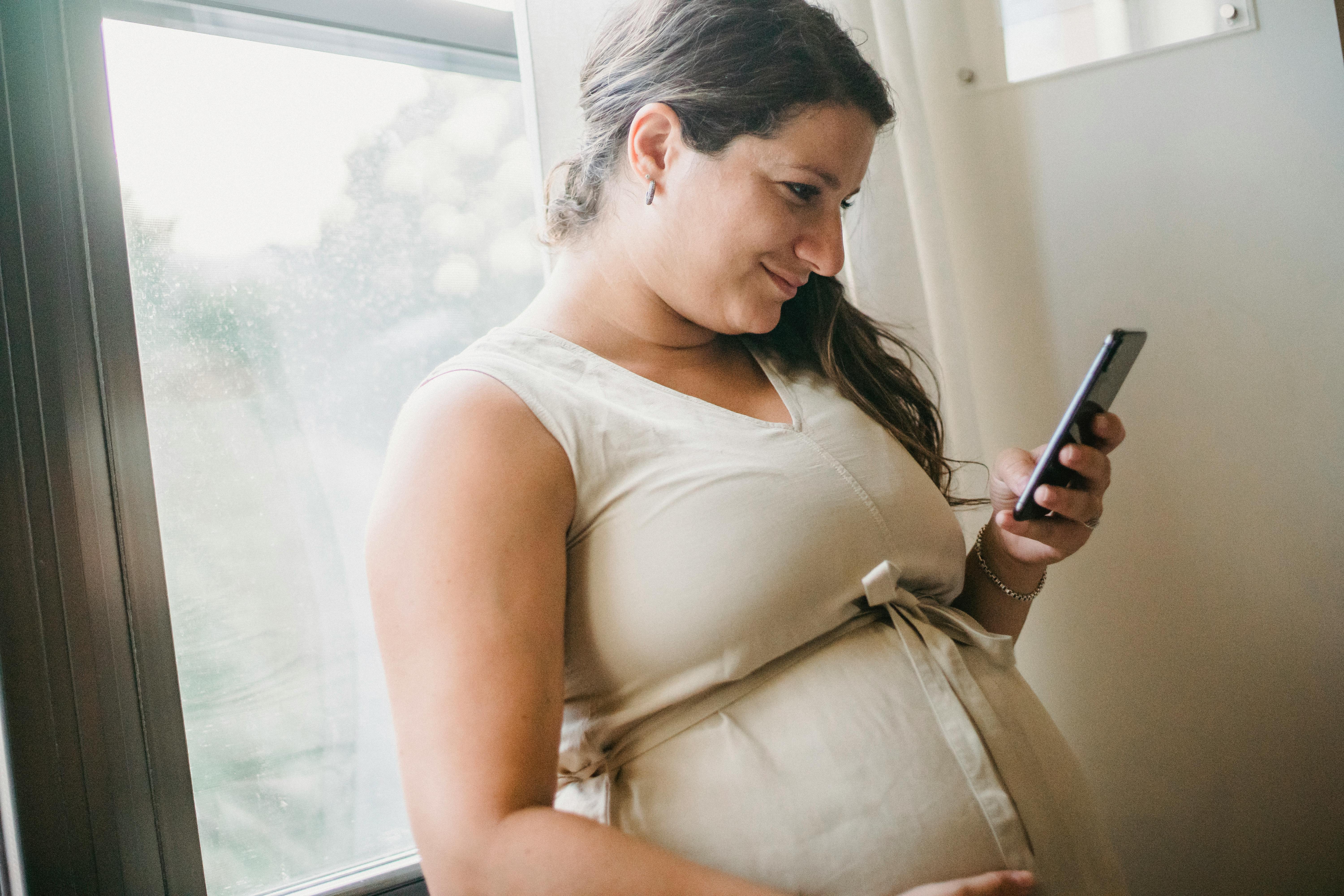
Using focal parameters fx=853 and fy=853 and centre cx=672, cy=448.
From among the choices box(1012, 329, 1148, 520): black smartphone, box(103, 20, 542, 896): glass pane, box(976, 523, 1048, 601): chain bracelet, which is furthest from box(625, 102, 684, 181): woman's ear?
box(976, 523, 1048, 601): chain bracelet

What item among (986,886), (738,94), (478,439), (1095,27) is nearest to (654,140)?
(738,94)

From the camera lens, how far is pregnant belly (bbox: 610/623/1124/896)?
0.67m

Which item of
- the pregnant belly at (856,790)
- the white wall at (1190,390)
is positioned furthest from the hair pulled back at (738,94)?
the white wall at (1190,390)

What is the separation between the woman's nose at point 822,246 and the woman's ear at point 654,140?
0.15 m

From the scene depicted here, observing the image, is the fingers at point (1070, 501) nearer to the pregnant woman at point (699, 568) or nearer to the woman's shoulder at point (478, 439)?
the pregnant woman at point (699, 568)

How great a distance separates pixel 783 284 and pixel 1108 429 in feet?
1.16

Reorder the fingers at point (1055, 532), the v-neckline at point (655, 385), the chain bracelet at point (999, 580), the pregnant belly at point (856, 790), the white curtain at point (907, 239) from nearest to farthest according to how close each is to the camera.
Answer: the pregnant belly at point (856, 790), the v-neckline at point (655, 385), the fingers at point (1055, 532), the chain bracelet at point (999, 580), the white curtain at point (907, 239)

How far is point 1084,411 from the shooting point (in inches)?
31.4

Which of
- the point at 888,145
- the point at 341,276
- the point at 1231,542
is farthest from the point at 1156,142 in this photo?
the point at 341,276

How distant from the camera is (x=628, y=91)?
2.79 feet

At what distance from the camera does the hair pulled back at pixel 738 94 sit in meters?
0.79

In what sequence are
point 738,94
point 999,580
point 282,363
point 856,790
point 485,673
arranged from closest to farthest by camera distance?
1. point 485,673
2. point 856,790
3. point 738,94
4. point 999,580
5. point 282,363

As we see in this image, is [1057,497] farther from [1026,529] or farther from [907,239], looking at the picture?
[907,239]

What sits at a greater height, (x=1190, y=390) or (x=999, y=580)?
(x=1190, y=390)
